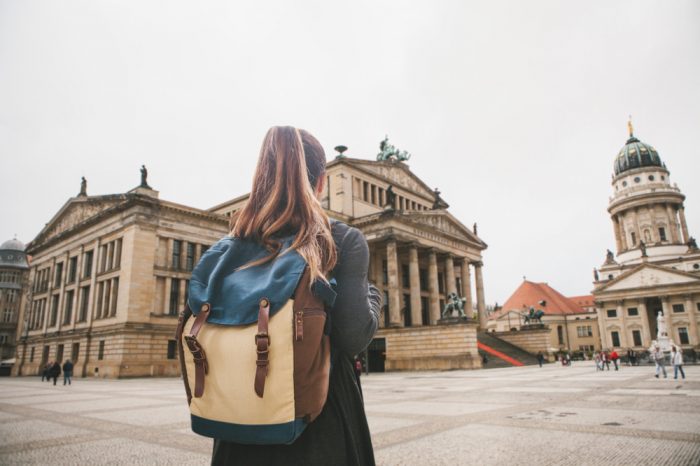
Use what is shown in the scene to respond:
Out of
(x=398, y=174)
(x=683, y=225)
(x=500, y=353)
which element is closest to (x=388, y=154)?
(x=398, y=174)

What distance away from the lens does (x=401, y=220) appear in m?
42.8

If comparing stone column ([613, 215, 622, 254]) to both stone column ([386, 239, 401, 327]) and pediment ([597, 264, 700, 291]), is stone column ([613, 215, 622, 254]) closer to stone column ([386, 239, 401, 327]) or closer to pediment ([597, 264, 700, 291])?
pediment ([597, 264, 700, 291])

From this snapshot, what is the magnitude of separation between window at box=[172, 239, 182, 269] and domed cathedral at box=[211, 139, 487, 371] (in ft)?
36.7

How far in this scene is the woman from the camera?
1951 mm

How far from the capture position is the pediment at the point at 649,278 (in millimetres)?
69812

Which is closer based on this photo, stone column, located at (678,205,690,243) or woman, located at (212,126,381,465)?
woman, located at (212,126,381,465)

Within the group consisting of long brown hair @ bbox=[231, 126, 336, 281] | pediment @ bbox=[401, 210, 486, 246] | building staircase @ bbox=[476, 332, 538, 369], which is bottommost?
building staircase @ bbox=[476, 332, 538, 369]

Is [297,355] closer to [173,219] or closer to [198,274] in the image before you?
[198,274]

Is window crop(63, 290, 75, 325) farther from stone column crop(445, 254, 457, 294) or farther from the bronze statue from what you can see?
stone column crop(445, 254, 457, 294)

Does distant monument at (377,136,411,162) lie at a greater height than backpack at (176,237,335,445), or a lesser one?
greater

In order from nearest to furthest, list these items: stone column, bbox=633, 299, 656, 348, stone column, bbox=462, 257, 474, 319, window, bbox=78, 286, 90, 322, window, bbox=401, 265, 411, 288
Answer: window, bbox=78, 286, 90, 322 → stone column, bbox=462, 257, 474, 319 → window, bbox=401, 265, 411, 288 → stone column, bbox=633, 299, 656, 348

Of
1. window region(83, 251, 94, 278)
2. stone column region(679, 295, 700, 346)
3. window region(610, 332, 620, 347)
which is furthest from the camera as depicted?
window region(610, 332, 620, 347)

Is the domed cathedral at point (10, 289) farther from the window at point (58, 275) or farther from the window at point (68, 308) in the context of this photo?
the window at point (68, 308)

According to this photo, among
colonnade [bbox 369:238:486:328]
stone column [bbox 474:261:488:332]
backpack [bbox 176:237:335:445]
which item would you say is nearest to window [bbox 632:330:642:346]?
colonnade [bbox 369:238:486:328]
